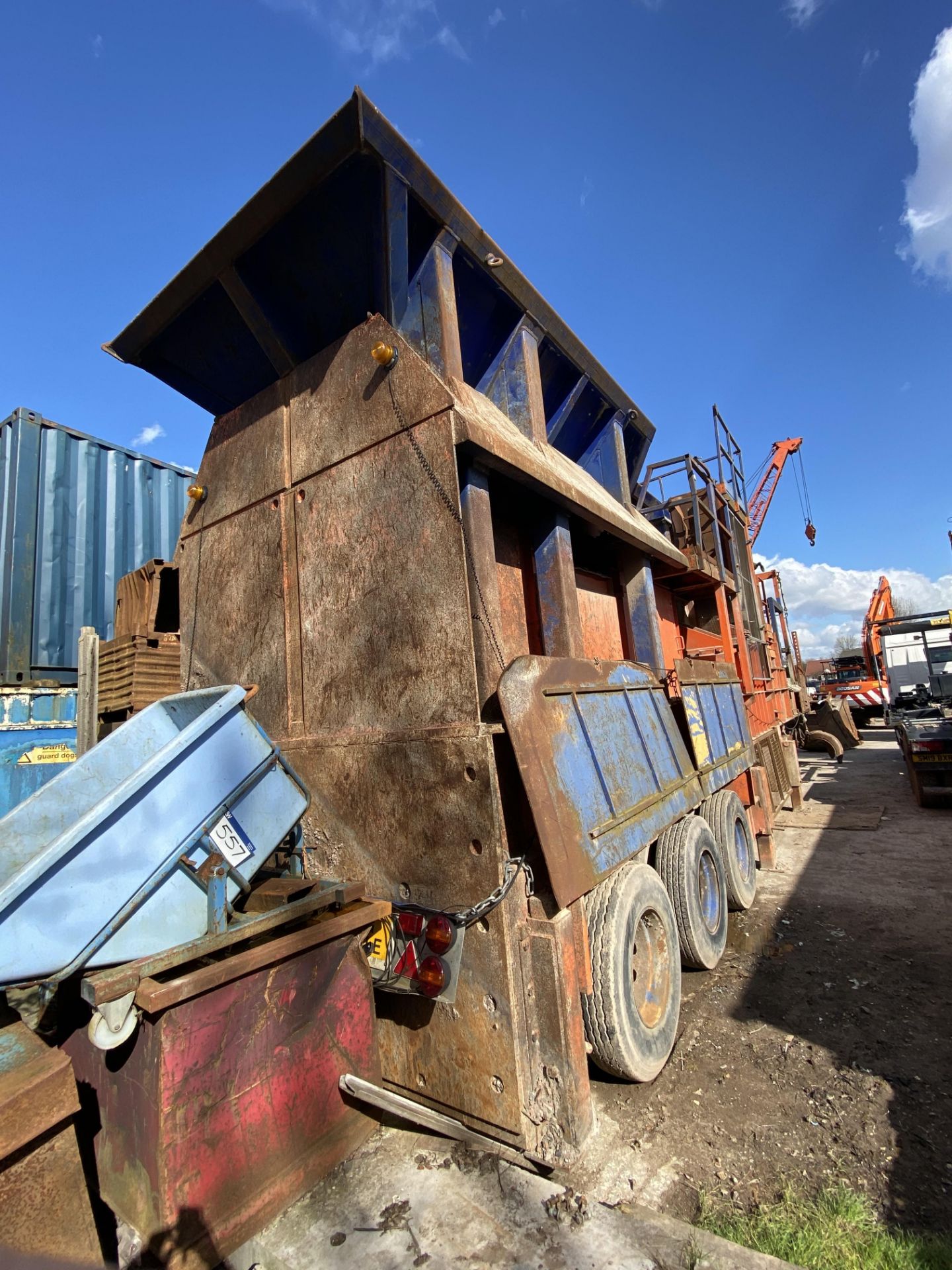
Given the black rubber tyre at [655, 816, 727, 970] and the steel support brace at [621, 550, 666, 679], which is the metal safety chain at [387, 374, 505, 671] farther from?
the steel support brace at [621, 550, 666, 679]

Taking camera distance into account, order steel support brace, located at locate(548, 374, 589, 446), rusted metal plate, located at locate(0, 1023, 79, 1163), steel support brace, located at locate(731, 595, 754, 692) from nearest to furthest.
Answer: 1. rusted metal plate, located at locate(0, 1023, 79, 1163)
2. steel support brace, located at locate(548, 374, 589, 446)
3. steel support brace, located at locate(731, 595, 754, 692)

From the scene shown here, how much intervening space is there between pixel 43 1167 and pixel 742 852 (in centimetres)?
536

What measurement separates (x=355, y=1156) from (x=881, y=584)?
31.8 metres

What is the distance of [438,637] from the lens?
287 centimetres

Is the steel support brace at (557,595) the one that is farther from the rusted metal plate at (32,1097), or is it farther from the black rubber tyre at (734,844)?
the rusted metal plate at (32,1097)

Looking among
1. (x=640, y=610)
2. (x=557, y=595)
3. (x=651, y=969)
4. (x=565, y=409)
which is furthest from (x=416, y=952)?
(x=565, y=409)

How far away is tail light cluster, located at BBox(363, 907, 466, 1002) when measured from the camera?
2.52 meters

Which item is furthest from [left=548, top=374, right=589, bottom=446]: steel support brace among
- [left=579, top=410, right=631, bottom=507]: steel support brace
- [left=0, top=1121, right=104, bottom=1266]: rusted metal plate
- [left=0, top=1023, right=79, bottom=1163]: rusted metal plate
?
[left=0, top=1121, right=104, bottom=1266]: rusted metal plate

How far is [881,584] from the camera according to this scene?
27875mm

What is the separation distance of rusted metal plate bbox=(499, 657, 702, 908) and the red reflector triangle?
2.25ft

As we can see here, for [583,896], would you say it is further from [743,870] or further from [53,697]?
[53,697]

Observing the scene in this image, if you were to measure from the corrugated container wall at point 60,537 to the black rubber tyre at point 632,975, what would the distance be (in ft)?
18.1

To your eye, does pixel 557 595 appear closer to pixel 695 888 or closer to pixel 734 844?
pixel 695 888

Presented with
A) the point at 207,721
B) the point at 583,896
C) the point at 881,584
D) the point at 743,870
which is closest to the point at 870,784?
the point at 743,870
